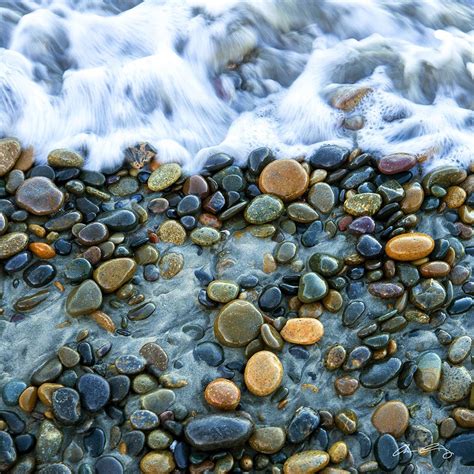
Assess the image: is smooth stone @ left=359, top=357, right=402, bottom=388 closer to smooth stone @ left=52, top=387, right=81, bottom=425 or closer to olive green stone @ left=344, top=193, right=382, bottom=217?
olive green stone @ left=344, top=193, right=382, bottom=217

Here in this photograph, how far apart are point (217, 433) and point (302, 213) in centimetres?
133

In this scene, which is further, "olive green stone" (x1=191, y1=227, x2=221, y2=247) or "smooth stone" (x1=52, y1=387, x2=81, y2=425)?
"olive green stone" (x1=191, y1=227, x2=221, y2=247)

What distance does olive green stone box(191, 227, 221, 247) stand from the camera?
10.2 ft

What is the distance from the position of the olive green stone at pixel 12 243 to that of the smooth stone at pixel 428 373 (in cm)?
219

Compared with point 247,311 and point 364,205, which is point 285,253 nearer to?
point 247,311

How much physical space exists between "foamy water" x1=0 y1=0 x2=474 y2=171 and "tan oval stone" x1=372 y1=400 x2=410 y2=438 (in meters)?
1.60

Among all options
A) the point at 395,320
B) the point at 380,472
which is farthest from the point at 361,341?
the point at 380,472

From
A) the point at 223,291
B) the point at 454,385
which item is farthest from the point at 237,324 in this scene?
the point at 454,385

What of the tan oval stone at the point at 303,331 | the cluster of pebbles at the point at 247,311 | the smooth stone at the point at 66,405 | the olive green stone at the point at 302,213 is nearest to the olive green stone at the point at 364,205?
the cluster of pebbles at the point at 247,311

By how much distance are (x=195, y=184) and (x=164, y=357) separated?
3.58 feet

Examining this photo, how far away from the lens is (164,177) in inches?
131

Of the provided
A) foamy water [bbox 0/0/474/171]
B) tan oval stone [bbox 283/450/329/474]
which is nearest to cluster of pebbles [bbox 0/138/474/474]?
tan oval stone [bbox 283/450/329/474]

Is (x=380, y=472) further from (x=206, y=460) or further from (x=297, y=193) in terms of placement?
(x=297, y=193)

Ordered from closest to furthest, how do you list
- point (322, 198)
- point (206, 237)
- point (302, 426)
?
point (302, 426) → point (206, 237) → point (322, 198)
